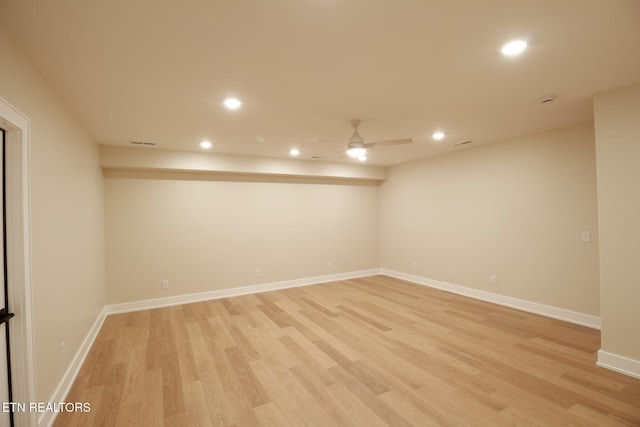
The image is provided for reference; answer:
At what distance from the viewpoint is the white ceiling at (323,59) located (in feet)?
5.04

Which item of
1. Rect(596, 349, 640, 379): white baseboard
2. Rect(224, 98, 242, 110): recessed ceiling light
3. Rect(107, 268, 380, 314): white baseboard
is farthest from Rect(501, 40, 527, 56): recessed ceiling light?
Rect(107, 268, 380, 314): white baseboard

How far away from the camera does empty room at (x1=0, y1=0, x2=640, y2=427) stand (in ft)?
5.69

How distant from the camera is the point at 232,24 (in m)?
1.62

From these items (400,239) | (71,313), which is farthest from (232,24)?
(400,239)

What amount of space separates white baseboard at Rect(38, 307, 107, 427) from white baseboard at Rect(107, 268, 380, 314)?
750 mm

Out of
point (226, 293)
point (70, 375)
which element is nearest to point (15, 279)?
point (70, 375)

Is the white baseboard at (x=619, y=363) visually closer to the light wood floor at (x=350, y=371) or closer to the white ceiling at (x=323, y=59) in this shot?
the light wood floor at (x=350, y=371)

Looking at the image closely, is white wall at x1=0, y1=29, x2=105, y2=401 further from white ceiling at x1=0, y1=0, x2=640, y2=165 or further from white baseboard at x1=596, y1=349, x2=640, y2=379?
white baseboard at x1=596, y1=349, x2=640, y2=379

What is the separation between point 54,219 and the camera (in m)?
2.29

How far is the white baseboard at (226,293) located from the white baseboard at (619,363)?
4.33 m

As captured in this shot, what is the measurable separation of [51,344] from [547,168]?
5.82 m

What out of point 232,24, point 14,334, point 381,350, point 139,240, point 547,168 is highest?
point 232,24

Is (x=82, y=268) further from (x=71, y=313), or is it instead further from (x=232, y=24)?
(x=232, y=24)

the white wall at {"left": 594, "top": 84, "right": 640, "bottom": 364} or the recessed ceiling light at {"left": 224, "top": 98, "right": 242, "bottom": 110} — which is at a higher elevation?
the recessed ceiling light at {"left": 224, "top": 98, "right": 242, "bottom": 110}
